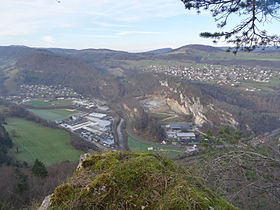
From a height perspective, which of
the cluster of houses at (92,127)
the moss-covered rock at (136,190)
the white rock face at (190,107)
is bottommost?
the cluster of houses at (92,127)

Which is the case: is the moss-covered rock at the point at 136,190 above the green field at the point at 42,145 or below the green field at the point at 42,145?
above

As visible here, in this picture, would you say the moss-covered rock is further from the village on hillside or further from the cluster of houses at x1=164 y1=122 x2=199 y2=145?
the village on hillside

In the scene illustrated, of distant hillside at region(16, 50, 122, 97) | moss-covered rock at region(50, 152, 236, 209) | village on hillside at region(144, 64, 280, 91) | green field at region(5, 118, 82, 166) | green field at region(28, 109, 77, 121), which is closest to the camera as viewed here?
moss-covered rock at region(50, 152, 236, 209)

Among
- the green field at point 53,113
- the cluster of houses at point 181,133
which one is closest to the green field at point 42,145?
the green field at point 53,113

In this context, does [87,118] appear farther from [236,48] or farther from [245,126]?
[236,48]

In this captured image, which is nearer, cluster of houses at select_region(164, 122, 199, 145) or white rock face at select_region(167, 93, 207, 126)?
cluster of houses at select_region(164, 122, 199, 145)

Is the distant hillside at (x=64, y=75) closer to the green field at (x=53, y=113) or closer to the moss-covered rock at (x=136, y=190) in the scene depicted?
the green field at (x=53, y=113)

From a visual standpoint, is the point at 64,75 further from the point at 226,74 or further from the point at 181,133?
the point at 226,74

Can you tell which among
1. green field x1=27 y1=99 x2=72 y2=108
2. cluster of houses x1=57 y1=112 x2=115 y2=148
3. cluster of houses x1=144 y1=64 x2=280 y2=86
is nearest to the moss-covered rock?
cluster of houses x1=57 y1=112 x2=115 y2=148
